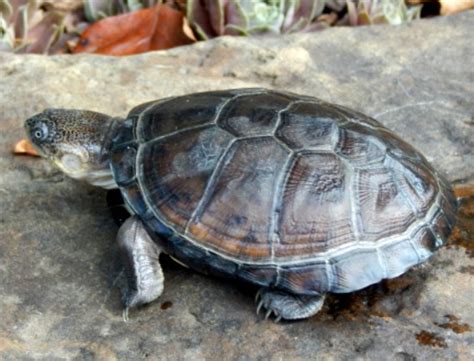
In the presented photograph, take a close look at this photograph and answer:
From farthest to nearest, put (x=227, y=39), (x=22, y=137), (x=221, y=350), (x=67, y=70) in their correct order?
(x=227, y=39)
(x=67, y=70)
(x=22, y=137)
(x=221, y=350)

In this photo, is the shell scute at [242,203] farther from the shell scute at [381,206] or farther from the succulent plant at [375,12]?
the succulent plant at [375,12]

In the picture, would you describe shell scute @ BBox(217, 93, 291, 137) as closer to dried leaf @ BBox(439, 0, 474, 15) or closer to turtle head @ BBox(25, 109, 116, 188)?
turtle head @ BBox(25, 109, 116, 188)

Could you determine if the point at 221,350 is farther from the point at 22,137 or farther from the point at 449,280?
the point at 22,137

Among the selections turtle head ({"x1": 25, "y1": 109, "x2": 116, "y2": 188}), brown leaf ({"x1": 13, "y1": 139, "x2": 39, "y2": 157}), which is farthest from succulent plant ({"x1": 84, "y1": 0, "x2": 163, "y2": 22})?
turtle head ({"x1": 25, "y1": 109, "x2": 116, "y2": 188})

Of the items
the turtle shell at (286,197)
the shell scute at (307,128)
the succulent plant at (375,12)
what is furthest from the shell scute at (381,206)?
the succulent plant at (375,12)

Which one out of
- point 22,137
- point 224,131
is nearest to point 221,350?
point 224,131

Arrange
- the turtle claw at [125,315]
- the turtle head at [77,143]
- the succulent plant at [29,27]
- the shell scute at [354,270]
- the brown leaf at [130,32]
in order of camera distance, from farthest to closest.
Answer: the brown leaf at [130,32] < the succulent plant at [29,27] < the turtle head at [77,143] < the turtle claw at [125,315] < the shell scute at [354,270]
